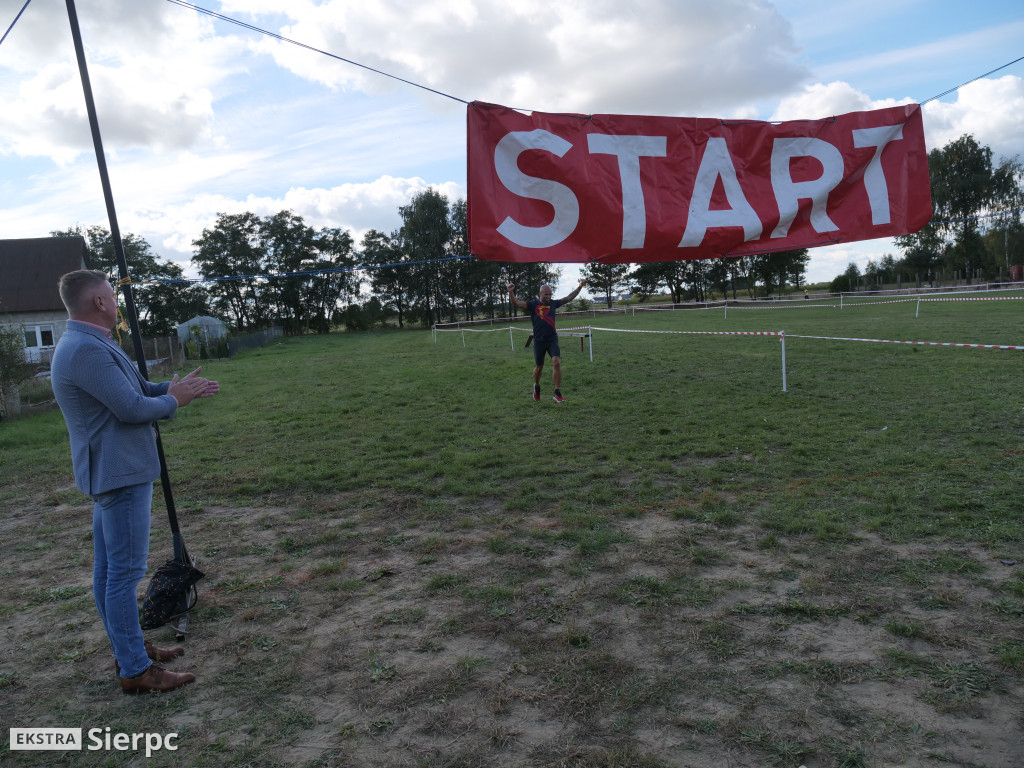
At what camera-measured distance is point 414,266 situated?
5506 centimetres

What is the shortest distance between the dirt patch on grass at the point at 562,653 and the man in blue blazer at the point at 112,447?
1.00 feet

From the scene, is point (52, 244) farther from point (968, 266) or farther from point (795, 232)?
point (968, 266)

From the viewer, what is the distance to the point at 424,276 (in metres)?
55.1

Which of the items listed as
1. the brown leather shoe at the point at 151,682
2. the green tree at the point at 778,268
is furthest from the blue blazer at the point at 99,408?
the green tree at the point at 778,268

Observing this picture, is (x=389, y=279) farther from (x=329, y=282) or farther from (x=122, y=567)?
(x=122, y=567)

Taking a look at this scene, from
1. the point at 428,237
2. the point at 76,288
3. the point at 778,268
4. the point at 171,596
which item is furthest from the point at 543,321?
the point at 778,268

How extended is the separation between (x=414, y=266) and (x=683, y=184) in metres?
53.2

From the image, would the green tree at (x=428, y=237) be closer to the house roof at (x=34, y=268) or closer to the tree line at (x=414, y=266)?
the tree line at (x=414, y=266)

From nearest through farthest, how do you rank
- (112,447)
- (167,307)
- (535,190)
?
(112,447)
(535,190)
(167,307)

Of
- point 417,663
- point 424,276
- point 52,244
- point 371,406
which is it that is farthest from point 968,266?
point 52,244

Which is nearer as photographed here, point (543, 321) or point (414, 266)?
point (543, 321)

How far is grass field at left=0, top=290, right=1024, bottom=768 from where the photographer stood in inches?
99.3

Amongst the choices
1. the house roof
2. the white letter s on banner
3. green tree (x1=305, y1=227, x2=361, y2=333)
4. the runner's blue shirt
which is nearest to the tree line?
green tree (x1=305, y1=227, x2=361, y2=333)

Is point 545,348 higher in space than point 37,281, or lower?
lower
